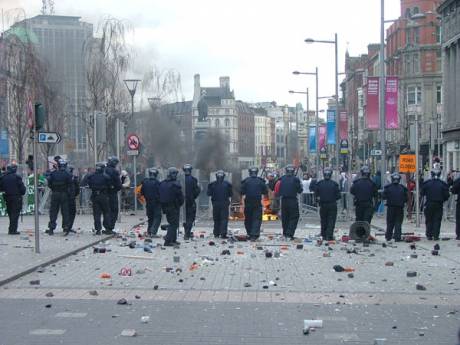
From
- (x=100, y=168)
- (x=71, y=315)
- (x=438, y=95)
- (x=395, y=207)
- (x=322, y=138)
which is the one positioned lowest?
(x=71, y=315)

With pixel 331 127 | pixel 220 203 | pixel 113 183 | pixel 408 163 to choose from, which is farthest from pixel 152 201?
pixel 331 127

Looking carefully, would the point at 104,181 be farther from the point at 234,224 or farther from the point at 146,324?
the point at 146,324

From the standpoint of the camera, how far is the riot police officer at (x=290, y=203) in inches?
766

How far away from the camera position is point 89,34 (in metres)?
36.8

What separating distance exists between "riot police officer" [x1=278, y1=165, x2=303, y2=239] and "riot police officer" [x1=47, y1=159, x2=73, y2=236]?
548cm

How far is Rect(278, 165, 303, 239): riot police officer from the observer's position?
19.5 meters

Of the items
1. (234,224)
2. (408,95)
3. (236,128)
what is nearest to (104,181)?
(234,224)

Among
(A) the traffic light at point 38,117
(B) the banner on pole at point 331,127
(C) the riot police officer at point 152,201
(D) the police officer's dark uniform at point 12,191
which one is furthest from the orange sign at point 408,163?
(B) the banner on pole at point 331,127

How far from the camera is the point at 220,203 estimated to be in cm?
1984

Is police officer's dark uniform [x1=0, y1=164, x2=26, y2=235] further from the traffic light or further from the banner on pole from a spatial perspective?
Answer: the banner on pole

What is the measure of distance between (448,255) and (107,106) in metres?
27.5

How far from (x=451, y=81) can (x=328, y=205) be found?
133ft

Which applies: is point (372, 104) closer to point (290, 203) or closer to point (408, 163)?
point (408, 163)

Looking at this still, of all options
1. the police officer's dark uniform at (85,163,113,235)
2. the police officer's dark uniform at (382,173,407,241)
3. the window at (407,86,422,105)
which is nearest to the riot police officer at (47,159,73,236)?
the police officer's dark uniform at (85,163,113,235)
